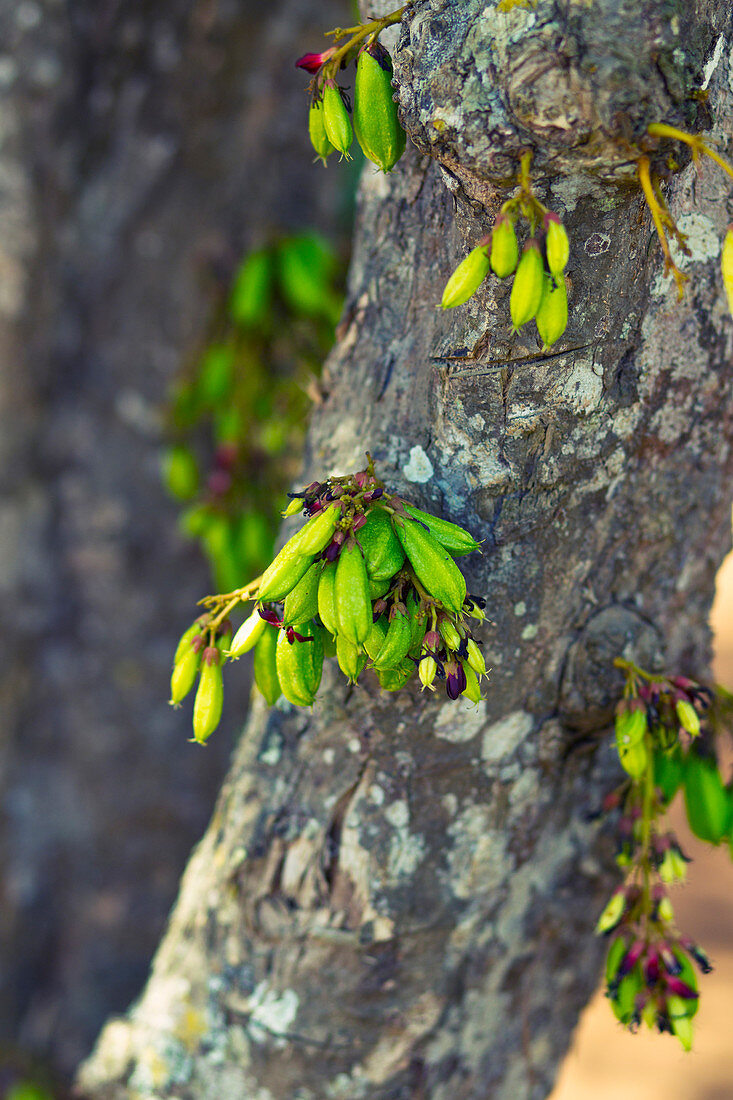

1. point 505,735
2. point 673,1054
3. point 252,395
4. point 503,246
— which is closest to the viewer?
point 503,246

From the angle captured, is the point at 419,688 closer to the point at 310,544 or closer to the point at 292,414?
the point at 310,544

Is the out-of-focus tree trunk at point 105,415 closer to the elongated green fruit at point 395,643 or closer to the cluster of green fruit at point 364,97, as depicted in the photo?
the cluster of green fruit at point 364,97

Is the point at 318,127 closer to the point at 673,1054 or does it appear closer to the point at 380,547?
the point at 380,547

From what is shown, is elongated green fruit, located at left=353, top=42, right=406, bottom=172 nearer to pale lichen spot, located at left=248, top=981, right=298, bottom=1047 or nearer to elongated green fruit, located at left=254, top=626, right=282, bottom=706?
elongated green fruit, located at left=254, top=626, right=282, bottom=706

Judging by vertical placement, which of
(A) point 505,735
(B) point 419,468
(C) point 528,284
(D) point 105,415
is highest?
(D) point 105,415

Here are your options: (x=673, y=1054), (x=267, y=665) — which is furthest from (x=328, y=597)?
(x=673, y=1054)

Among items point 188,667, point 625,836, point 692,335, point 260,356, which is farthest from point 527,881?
point 260,356

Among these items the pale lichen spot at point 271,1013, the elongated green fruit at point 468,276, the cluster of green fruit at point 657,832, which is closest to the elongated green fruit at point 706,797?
the cluster of green fruit at point 657,832
